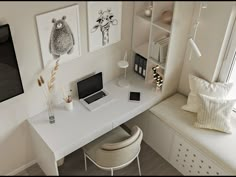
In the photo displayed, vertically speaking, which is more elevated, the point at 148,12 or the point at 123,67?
the point at 148,12

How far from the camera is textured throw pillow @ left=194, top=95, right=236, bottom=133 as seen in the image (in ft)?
9.52

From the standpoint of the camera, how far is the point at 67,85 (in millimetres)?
3014

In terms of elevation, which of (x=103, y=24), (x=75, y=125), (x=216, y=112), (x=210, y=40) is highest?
(x=103, y=24)

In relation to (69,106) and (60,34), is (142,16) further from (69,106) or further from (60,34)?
(69,106)

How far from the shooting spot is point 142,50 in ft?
10.9

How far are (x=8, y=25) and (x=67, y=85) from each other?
91cm

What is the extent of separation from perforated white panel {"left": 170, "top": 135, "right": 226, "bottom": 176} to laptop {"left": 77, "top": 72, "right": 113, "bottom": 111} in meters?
0.83

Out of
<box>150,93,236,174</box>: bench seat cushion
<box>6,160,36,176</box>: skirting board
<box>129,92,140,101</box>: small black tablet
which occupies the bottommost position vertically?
<box>6,160,36,176</box>: skirting board

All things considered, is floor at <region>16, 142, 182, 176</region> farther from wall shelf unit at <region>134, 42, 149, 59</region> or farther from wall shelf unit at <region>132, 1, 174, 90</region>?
wall shelf unit at <region>134, 42, 149, 59</region>

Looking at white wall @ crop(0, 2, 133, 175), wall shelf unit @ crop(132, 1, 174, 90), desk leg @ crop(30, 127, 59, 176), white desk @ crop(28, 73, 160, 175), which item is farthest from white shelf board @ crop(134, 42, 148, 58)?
desk leg @ crop(30, 127, 59, 176)

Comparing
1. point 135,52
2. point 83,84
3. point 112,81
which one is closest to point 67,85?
point 83,84

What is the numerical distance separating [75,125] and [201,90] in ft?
4.20

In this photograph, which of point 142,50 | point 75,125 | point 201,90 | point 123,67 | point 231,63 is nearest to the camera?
point 75,125

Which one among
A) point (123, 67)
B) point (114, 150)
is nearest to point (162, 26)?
point (123, 67)
